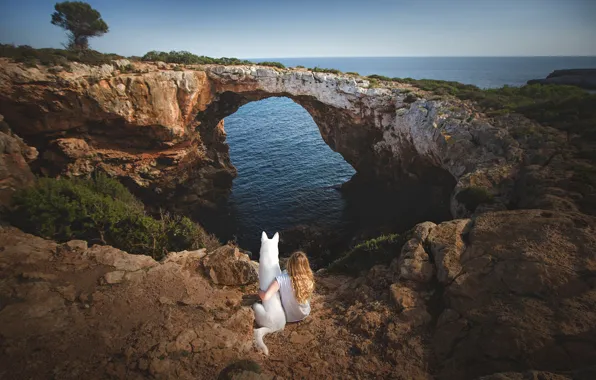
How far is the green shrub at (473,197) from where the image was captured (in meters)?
13.6

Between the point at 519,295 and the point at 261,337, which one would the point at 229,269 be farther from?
the point at 519,295

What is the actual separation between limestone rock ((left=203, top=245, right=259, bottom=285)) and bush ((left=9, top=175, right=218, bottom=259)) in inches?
251

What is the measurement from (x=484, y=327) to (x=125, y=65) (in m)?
Result: 30.4

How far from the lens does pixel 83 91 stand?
20.3 meters

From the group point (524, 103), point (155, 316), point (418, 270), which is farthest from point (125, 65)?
point (524, 103)

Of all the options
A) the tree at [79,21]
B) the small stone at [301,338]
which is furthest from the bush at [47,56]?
the small stone at [301,338]

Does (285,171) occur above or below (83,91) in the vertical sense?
below

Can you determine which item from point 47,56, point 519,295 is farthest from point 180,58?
point 519,295

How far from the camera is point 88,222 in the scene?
1335 centimetres

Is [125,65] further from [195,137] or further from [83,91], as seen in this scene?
[195,137]

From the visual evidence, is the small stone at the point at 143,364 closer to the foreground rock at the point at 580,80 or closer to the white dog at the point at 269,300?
the white dog at the point at 269,300

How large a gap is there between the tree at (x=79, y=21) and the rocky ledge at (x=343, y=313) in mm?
31138

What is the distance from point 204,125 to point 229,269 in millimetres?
26585

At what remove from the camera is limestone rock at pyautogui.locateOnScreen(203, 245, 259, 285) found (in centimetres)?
833
